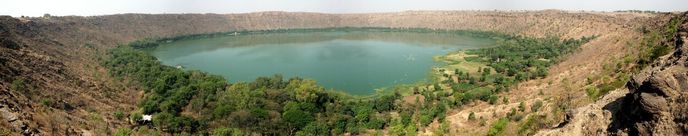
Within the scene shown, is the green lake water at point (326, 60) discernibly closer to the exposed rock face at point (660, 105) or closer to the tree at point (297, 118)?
the tree at point (297, 118)

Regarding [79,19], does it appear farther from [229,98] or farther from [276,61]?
[229,98]

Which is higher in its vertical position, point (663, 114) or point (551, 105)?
point (663, 114)

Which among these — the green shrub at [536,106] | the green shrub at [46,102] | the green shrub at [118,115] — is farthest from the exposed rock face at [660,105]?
the green shrub at [118,115]

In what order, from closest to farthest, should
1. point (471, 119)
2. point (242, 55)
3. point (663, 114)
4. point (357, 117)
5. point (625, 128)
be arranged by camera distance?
point (663, 114) < point (625, 128) < point (471, 119) < point (357, 117) < point (242, 55)

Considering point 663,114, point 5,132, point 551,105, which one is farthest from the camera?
point 551,105

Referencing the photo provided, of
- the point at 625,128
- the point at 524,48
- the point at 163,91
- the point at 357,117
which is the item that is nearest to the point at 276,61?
the point at 163,91

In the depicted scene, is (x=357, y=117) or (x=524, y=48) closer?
(x=357, y=117)

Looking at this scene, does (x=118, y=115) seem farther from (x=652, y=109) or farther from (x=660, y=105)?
(x=660, y=105)
